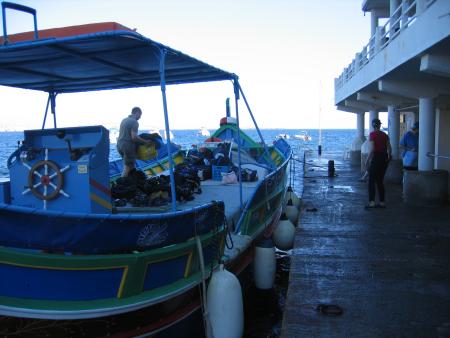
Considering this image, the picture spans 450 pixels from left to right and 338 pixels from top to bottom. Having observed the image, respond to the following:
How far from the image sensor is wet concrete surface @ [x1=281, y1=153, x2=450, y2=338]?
445 centimetres

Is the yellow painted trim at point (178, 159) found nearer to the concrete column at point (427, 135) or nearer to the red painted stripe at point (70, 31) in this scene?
the concrete column at point (427, 135)

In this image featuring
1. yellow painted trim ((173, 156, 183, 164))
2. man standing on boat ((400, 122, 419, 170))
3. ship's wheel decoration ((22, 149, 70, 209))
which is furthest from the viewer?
yellow painted trim ((173, 156, 183, 164))

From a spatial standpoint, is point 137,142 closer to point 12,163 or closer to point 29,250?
point 12,163

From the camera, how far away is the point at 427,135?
1003cm

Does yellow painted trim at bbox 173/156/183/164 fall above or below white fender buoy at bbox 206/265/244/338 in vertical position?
above

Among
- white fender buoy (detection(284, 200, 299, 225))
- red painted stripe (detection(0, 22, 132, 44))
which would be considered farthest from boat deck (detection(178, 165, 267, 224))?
red painted stripe (detection(0, 22, 132, 44))

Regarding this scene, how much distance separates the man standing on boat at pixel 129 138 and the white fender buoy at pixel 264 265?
97.0 inches

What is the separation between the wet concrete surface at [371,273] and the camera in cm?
445

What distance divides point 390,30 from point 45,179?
8880 mm

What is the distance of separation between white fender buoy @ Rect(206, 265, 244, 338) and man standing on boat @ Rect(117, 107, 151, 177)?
9.55ft

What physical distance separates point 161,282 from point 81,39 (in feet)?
8.14

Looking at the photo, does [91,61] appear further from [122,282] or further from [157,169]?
[157,169]

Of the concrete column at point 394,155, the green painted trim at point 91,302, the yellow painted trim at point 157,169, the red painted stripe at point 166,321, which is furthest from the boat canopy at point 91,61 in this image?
the concrete column at point 394,155

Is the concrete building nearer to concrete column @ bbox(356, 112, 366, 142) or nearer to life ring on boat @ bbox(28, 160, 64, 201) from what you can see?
life ring on boat @ bbox(28, 160, 64, 201)
